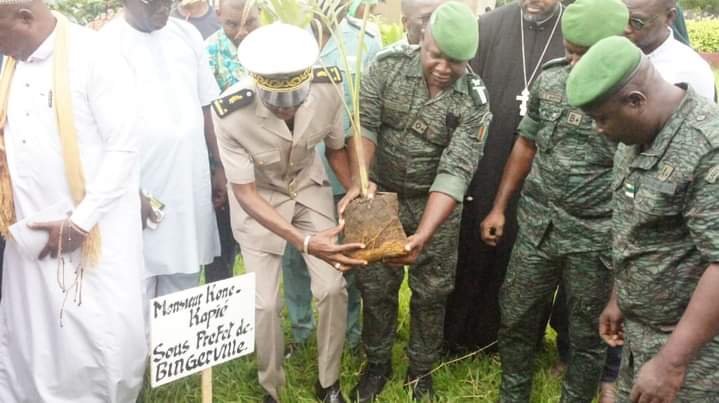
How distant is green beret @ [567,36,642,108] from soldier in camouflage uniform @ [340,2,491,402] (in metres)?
0.85

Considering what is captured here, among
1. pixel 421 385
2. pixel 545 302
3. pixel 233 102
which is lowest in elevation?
pixel 421 385

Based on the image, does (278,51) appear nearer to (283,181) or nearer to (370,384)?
(283,181)

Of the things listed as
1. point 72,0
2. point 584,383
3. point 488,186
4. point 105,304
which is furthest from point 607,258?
point 72,0

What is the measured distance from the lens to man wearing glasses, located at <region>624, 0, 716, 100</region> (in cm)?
274

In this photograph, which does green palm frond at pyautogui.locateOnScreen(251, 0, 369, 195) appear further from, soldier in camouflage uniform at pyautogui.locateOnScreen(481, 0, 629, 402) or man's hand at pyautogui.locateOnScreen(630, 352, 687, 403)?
man's hand at pyautogui.locateOnScreen(630, 352, 687, 403)

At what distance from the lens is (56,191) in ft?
9.30

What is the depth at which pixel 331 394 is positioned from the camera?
Result: 3381 mm

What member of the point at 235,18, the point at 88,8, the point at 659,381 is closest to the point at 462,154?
the point at 659,381

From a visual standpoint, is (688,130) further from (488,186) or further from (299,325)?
(299,325)

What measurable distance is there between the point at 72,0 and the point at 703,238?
7025 millimetres

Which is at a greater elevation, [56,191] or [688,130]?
[688,130]

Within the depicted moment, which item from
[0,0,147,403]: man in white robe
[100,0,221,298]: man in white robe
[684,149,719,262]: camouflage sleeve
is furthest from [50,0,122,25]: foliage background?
[684,149,719,262]: camouflage sleeve

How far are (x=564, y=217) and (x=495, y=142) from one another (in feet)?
2.53

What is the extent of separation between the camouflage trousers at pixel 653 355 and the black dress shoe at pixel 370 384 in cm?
135
